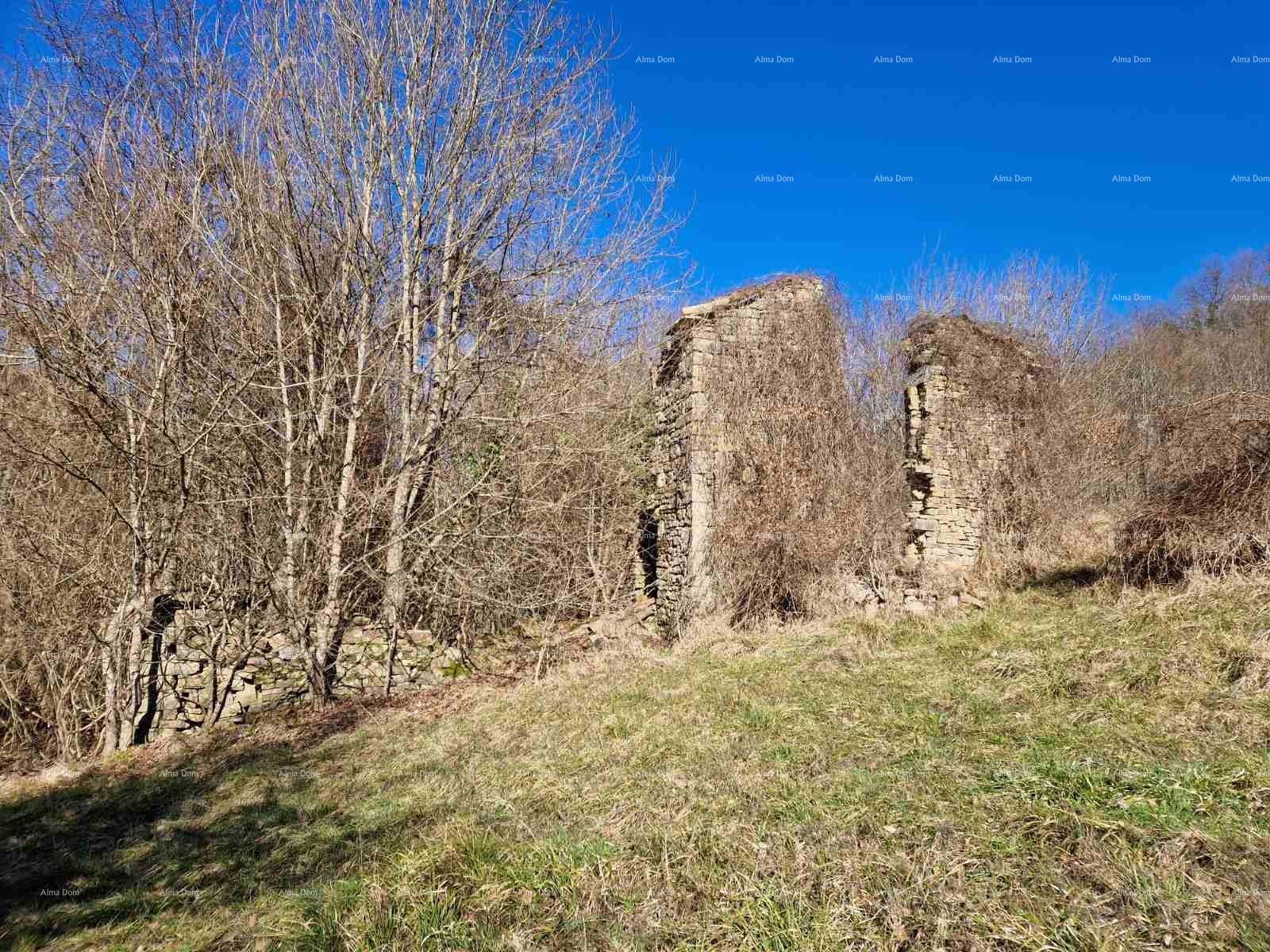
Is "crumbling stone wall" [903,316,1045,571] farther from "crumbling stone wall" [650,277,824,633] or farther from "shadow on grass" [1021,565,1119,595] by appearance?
"crumbling stone wall" [650,277,824,633]

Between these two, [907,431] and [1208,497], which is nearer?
[1208,497]

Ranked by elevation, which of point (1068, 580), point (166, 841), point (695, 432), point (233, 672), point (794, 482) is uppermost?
point (695, 432)

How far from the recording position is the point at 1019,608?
6.79 m

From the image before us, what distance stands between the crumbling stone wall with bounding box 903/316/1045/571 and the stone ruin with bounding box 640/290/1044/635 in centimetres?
2

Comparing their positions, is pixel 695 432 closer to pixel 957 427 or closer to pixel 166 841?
pixel 957 427

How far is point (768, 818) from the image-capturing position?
10.7ft

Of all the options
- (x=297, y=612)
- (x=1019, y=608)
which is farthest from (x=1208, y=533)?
(x=297, y=612)

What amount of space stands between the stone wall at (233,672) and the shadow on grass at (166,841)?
0.98 meters

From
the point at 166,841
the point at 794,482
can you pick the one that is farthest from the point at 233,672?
the point at 794,482

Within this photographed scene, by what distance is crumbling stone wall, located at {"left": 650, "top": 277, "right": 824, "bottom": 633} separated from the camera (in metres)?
9.72

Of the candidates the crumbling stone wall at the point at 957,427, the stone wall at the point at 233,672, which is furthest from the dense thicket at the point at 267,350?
the crumbling stone wall at the point at 957,427

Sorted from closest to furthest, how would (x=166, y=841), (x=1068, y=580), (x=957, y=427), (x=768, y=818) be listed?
(x=768, y=818)
(x=166, y=841)
(x=1068, y=580)
(x=957, y=427)

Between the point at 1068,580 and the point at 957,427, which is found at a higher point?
the point at 957,427

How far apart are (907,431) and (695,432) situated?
3629 millimetres
